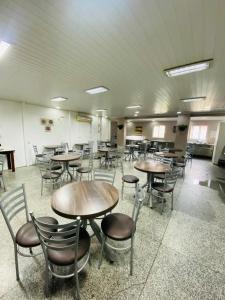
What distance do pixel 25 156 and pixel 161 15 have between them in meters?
6.38

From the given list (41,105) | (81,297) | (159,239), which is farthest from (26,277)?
(41,105)

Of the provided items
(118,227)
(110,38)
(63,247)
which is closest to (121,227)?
(118,227)

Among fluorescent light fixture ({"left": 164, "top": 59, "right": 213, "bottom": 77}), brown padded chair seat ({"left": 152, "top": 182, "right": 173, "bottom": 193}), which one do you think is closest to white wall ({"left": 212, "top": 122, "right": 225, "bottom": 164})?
fluorescent light fixture ({"left": 164, "top": 59, "right": 213, "bottom": 77})

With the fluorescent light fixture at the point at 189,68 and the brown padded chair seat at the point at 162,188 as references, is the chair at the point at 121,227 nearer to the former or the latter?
the brown padded chair seat at the point at 162,188

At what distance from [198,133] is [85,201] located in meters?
11.9

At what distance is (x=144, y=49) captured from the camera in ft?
6.21

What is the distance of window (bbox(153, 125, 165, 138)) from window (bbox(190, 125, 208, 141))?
91.5 inches

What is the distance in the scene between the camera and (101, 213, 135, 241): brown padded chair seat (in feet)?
4.79

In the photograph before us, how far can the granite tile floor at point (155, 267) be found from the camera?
1.33m

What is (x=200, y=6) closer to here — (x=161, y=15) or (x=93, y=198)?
(x=161, y=15)

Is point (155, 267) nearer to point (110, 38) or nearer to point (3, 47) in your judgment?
point (110, 38)

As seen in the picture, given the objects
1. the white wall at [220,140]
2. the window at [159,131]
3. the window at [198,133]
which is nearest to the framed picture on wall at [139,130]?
the window at [159,131]

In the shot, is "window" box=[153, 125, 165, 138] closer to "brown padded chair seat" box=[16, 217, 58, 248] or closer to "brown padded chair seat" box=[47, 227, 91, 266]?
"brown padded chair seat" box=[47, 227, 91, 266]

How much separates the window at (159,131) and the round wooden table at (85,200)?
11.6 m
